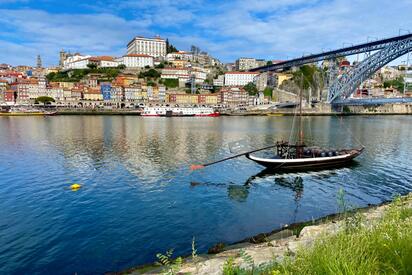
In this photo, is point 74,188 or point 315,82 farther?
Answer: point 315,82

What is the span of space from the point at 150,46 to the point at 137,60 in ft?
53.7

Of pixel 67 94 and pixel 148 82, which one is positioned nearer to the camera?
pixel 67 94

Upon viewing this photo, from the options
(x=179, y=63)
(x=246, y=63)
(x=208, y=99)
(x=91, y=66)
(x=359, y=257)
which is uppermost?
(x=246, y=63)

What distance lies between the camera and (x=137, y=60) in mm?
137375

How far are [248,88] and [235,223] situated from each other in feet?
386

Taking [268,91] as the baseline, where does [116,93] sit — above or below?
below

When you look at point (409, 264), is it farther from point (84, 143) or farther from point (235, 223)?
point (84, 143)

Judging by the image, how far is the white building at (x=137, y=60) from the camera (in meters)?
137

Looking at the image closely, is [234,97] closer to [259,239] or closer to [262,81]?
[262,81]

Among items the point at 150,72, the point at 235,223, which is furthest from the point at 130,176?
the point at 150,72

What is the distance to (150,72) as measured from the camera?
423ft

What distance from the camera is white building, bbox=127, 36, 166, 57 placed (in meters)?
148

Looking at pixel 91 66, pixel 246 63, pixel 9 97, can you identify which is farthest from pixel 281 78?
pixel 9 97

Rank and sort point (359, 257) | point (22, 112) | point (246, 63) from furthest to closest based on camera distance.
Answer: point (246, 63), point (22, 112), point (359, 257)
